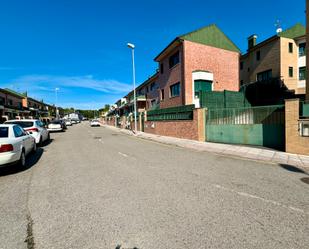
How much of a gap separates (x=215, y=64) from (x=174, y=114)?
344 inches

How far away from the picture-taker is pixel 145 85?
33.0 meters

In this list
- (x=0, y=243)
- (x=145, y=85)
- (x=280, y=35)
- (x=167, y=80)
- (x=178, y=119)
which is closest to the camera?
(x=0, y=243)

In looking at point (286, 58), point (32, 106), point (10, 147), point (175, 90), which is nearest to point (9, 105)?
point (32, 106)

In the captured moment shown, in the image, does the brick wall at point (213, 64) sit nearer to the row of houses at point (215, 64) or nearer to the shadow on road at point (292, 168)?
the row of houses at point (215, 64)

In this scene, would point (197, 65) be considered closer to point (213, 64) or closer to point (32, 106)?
point (213, 64)

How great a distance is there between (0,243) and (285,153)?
10.2 metres

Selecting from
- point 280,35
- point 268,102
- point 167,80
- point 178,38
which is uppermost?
point 280,35

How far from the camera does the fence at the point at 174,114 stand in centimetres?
1465

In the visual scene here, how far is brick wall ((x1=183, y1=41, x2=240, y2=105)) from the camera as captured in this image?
19.0 metres

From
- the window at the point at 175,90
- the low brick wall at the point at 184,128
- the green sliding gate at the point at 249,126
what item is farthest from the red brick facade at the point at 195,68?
the green sliding gate at the point at 249,126

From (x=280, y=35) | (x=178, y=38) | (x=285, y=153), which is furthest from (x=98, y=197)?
(x=280, y=35)

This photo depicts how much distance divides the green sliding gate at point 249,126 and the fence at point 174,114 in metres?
1.86

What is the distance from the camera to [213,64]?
67.9 feet

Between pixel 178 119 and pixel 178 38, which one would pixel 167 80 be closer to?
pixel 178 38
